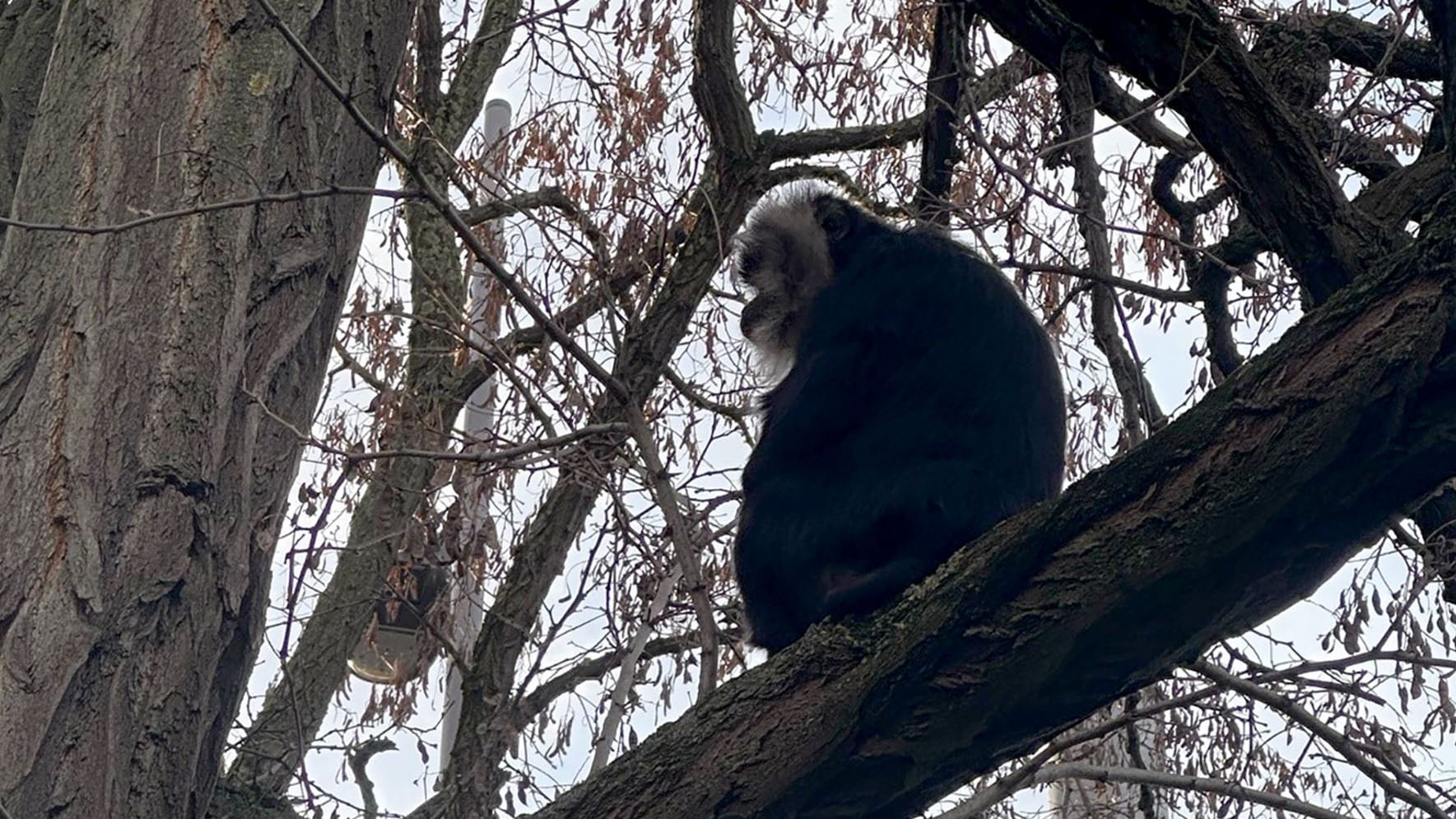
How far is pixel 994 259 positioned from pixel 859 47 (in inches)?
82.2

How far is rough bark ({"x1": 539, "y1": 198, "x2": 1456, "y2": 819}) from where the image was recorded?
87.7 inches

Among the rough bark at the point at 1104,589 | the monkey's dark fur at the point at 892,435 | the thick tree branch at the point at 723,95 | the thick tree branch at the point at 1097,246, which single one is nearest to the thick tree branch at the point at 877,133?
the thick tree branch at the point at 723,95

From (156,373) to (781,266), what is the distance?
247cm

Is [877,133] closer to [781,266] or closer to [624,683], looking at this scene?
[781,266]

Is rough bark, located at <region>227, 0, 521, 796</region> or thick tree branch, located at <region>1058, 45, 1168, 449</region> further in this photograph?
rough bark, located at <region>227, 0, 521, 796</region>

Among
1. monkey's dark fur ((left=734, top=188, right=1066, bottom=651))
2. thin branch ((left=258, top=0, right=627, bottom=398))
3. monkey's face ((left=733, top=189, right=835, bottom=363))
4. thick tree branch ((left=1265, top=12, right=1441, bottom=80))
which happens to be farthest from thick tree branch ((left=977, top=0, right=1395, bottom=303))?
monkey's face ((left=733, top=189, right=835, bottom=363))

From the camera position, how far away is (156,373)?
2.72m

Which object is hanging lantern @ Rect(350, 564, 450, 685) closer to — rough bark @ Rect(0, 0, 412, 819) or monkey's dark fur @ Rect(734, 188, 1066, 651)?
monkey's dark fur @ Rect(734, 188, 1066, 651)

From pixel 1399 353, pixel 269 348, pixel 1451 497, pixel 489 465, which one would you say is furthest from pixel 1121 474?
pixel 489 465

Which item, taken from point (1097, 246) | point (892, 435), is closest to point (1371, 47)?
point (1097, 246)

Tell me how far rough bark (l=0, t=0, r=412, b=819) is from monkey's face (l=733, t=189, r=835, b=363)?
181cm

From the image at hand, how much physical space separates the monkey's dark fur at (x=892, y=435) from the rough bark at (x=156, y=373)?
4.31ft

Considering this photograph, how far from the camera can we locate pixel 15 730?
248 centimetres

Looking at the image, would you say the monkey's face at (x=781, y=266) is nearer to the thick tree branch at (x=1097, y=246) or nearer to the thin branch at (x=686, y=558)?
the thick tree branch at (x=1097, y=246)
